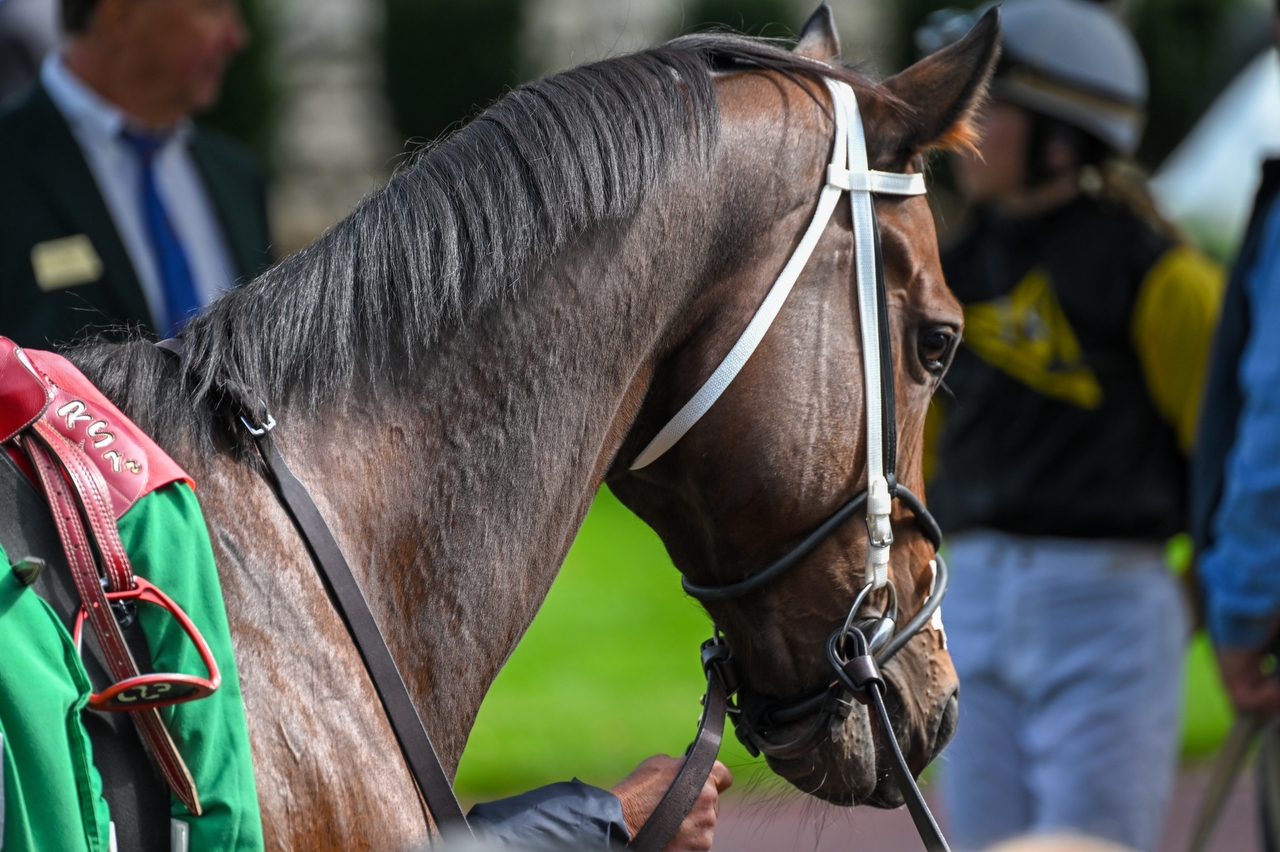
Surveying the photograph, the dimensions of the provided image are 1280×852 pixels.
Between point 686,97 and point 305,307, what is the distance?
58cm

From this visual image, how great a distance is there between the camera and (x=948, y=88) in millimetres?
1882

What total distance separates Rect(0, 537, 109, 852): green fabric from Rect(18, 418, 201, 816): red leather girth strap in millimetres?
43

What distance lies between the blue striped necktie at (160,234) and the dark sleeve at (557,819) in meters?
2.42

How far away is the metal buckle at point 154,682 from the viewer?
1306 mm

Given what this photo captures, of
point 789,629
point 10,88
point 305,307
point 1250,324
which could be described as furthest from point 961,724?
point 10,88

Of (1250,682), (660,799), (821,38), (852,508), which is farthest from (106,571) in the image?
(1250,682)

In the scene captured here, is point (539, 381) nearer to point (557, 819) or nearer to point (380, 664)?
point (380, 664)

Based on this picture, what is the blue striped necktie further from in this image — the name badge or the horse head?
the horse head

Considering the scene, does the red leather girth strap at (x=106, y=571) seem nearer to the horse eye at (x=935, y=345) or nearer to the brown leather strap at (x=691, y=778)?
the brown leather strap at (x=691, y=778)

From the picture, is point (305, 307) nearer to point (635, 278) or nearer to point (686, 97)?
point (635, 278)

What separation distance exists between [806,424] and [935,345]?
10.6 inches

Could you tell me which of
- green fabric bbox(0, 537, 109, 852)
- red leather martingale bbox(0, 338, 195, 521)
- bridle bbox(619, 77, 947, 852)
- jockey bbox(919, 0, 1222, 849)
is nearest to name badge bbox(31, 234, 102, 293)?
red leather martingale bbox(0, 338, 195, 521)

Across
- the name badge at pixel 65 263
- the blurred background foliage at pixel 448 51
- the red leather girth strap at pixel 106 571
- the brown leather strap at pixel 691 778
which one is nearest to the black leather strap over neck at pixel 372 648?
the red leather girth strap at pixel 106 571

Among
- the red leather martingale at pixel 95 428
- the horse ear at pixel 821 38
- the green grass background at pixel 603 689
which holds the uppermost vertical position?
the horse ear at pixel 821 38
